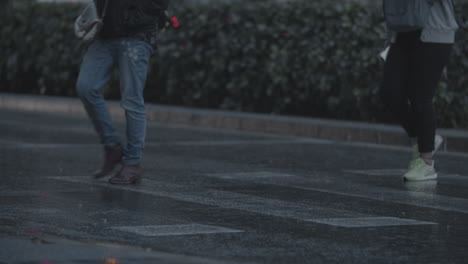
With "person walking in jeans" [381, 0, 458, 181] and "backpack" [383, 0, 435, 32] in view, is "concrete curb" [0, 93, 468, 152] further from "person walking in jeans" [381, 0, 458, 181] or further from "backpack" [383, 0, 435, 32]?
"backpack" [383, 0, 435, 32]

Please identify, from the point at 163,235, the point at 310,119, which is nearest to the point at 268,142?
the point at 310,119

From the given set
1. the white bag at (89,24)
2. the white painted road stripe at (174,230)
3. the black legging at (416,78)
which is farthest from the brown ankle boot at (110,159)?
the white painted road stripe at (174,230)

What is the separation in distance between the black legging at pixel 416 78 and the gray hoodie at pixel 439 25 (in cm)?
5

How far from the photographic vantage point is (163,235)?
5793 millimetres

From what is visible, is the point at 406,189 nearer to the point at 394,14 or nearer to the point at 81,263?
the point at 394,14

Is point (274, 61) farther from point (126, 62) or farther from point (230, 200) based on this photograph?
point (230, 200)

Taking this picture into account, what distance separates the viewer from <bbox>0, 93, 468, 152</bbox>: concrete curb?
1199 centimetres

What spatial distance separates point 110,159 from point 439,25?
2.39 metres

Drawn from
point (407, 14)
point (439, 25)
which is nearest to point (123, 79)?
point (407, 14)

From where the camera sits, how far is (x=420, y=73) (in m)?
8.39

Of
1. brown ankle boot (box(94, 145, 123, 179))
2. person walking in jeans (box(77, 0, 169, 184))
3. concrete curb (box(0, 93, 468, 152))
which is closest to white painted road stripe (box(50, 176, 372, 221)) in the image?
brown ankle boot (box(94, 145, 123, 179))

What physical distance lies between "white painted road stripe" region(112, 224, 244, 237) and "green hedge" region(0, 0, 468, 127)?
707 centimetres

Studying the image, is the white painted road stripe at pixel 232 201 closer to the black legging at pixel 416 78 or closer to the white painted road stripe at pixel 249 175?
the white painted road stripe at pixel 249 175

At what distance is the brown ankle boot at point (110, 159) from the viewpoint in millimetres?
8188
